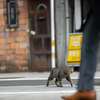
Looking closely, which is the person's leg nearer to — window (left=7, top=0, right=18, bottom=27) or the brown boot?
the brown boot

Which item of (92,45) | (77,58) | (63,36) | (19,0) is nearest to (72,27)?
(63,36)

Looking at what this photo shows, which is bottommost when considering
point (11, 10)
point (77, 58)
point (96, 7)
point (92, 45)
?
point (77, 58)

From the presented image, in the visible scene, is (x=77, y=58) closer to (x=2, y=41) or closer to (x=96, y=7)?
(x=2, y=41)

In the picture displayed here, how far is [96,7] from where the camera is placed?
190 centimetres

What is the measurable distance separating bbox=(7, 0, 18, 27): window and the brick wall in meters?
0.18

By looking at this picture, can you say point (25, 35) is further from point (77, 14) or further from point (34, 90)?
point (34, 90)

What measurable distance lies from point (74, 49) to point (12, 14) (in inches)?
125

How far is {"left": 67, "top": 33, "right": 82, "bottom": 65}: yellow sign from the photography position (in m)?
10.1

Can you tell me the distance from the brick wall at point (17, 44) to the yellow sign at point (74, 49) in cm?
200

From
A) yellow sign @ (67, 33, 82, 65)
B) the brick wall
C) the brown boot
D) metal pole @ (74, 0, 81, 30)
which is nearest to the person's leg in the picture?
the brown boot

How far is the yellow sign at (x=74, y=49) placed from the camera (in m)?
10.1

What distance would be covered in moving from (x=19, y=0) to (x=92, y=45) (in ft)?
31.9

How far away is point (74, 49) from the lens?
33.4 feet

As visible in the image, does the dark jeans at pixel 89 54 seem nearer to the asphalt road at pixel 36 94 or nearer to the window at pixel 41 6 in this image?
the asphalt road at pixel 36 94
